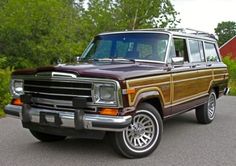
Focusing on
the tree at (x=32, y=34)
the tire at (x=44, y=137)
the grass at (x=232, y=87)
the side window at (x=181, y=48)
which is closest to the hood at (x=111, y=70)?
the side window at (x=181, y=48)

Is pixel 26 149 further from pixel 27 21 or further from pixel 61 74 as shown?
pixel 27 21

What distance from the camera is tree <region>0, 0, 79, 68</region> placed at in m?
15.5

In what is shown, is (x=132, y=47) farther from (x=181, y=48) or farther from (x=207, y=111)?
(x=207, y=111)

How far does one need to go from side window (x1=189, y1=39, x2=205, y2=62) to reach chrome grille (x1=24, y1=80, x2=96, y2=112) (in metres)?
3.07

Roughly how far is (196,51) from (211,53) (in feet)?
3.45

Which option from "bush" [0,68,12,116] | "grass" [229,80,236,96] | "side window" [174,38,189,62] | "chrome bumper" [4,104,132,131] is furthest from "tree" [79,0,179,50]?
"chrome bumper" [4,104,132,131]

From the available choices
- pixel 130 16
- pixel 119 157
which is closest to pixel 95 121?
pixel 119 157

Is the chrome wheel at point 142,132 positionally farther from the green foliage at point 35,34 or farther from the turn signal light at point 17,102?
the green foliage at point 35,34

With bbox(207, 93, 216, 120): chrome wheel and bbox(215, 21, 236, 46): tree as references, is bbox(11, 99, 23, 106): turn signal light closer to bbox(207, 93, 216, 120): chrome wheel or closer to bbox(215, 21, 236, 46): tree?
bbox(207, 93, 216, 120): chrome wheel

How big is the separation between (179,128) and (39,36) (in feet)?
32.1

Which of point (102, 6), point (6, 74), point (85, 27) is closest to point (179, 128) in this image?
point (6, 74)

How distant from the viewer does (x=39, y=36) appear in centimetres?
1598

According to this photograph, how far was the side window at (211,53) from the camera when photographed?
27.7 ft

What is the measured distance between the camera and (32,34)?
15.9m
